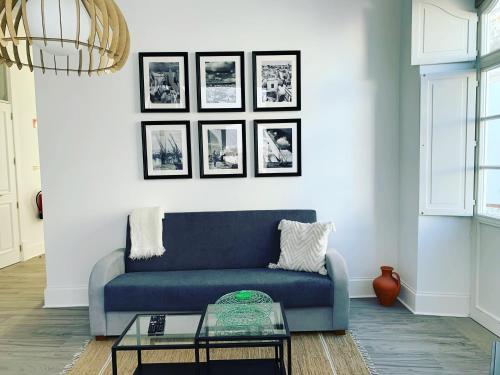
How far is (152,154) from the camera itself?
3.52m

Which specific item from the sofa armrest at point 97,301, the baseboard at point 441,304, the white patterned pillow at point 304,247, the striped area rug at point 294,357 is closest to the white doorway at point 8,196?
the sofa armrest at point 97,301

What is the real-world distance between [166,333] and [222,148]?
187 cm

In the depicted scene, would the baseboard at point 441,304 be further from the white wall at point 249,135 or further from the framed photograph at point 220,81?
the framed photograph at point 220,81

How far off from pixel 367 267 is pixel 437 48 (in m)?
2.06

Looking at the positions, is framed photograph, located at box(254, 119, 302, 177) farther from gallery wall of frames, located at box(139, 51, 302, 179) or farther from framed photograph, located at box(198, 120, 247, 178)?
framed photograph, located at box(198, 120, 247, 178)

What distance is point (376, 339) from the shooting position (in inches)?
110

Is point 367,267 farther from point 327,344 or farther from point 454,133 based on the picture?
point 454,133

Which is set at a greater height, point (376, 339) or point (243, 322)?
point (243, 322)

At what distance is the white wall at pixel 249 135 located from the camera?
3.48 meters

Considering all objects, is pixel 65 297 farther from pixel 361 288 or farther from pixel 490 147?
pixel 490 147

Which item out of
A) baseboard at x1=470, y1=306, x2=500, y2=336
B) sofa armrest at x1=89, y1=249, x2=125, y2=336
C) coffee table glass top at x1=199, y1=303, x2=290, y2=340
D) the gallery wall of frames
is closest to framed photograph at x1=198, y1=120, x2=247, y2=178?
the gallery wall of frames

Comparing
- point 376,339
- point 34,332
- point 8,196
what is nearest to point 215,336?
point 376,339

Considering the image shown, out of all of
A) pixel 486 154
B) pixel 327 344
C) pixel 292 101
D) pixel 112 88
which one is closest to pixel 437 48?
pixel 486 154

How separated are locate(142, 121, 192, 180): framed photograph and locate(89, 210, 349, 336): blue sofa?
70 centimetres
